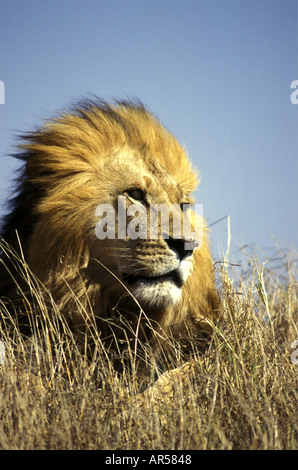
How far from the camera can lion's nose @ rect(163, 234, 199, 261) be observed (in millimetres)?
3725

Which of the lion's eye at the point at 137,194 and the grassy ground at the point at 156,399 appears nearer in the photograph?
the grassy ground at the point at 156,399

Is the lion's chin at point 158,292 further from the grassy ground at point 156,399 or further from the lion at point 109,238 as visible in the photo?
the grassy ground at point 156,399

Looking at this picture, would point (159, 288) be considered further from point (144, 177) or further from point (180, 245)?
point (144, 177)

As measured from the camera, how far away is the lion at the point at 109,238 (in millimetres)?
3816

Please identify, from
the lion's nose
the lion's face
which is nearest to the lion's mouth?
the lion's face

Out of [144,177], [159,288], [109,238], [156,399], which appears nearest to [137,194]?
[144,177]

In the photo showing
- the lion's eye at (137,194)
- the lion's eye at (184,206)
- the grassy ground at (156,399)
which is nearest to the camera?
the grassy ground at (156,399)

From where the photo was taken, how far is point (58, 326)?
3918 millimetres

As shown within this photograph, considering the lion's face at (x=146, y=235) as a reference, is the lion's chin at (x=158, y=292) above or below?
below

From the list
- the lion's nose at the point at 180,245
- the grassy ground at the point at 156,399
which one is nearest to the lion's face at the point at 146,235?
the lion's nose at the point at 180,245

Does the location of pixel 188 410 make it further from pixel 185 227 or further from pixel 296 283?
pixel 296 283

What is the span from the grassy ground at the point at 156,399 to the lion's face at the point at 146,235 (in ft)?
1.57

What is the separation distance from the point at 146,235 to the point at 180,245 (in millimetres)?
212

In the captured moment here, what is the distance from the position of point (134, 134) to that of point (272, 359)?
174 centimetres
